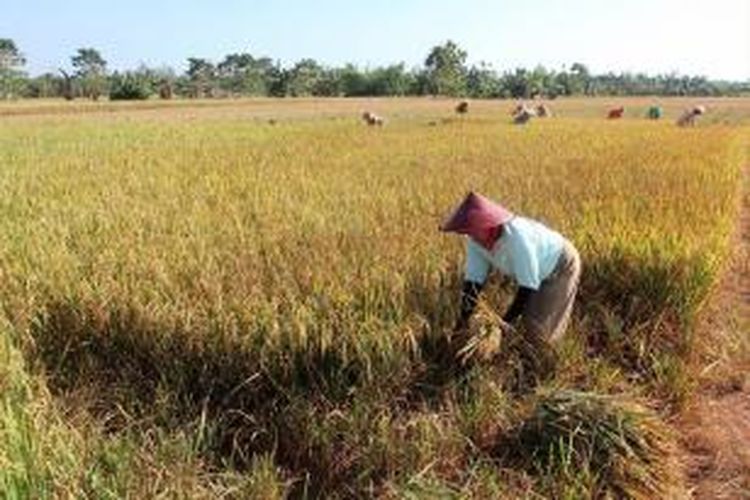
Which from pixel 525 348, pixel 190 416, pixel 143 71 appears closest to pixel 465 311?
pixel 525 348

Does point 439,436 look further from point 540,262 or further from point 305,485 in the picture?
point 540,262

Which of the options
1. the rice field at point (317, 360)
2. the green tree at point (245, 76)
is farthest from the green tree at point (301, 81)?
the rice field at point (317, 360)

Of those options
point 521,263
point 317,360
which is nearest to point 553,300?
point 521,263

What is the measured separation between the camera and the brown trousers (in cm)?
486

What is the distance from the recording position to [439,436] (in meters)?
4.16

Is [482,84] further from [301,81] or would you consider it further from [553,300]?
[553,300]

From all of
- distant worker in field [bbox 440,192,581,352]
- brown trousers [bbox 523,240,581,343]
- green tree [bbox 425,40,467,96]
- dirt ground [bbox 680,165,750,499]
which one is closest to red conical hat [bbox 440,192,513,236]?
distant worker in field [bbox 440,192,581,352]

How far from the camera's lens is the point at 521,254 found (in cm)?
446

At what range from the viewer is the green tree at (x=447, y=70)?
78938mm

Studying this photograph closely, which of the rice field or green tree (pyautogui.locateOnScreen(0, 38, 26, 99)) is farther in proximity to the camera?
green tree (pyautogui.locateOnScreen(0, 38, 26, 99))

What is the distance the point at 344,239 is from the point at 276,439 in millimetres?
2391

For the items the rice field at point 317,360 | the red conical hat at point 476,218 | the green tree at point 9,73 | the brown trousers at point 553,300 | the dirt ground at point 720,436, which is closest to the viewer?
the rice field at point 317,360

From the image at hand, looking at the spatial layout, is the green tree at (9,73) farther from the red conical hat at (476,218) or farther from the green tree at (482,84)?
the red conical hat at (476,218)

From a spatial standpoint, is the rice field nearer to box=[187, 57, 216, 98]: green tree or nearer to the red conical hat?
the red conical hat
